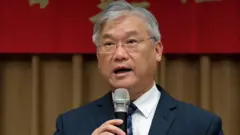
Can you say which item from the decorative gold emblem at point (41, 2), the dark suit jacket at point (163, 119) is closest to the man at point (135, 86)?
the dark suit jacket at point (163, 119)

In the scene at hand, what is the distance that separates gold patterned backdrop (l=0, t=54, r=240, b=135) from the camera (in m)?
2.37

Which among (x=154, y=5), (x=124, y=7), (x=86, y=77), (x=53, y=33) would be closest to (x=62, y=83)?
(x=86, y=77)

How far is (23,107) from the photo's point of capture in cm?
248

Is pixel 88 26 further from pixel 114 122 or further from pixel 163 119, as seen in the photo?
pixel 114 122

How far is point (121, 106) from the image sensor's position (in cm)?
117

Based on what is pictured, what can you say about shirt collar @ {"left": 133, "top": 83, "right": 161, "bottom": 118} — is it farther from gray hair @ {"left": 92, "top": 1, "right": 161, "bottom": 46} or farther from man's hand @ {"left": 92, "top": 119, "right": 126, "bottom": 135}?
man's hand @ {"left": 92, "top": 119, "right": 126, "bottom": 135}

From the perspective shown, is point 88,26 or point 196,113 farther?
point 88,26

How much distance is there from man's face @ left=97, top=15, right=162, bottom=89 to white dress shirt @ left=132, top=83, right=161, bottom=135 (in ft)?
0.15

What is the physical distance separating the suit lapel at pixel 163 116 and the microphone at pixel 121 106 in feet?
0.54

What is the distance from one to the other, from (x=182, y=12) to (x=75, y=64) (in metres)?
0.58

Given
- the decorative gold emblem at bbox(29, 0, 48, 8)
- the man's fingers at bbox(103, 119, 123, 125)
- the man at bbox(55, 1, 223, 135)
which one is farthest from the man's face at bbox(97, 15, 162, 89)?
the decorative gold emblem at bbox(29, 0, 48, 8)

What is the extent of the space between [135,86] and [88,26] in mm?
932

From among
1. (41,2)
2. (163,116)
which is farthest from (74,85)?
(163,116)

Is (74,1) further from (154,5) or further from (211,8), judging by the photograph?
(211,8)
